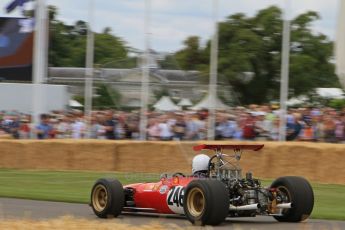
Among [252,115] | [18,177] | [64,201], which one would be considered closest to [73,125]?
[18,177]

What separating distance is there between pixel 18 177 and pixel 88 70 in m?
8.49

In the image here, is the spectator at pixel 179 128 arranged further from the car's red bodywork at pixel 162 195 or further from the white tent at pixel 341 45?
the white tent at pixel 341 45

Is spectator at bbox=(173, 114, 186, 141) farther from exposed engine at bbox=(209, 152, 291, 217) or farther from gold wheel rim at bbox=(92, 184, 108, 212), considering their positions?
exposed engine at bbox=(209, 152, 291, 217)

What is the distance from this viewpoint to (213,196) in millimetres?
9922

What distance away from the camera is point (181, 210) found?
10.8 meters

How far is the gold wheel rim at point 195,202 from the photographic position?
1029 centimetres

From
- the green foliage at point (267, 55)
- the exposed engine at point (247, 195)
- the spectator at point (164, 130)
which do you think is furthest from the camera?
the green foliage at point (267, 55)

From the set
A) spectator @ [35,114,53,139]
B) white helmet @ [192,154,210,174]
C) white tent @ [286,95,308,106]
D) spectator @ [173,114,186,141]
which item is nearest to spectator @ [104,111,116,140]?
spectator @ [35,114,53,139]

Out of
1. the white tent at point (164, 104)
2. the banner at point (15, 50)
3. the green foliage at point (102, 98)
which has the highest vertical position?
the banner at point (15, 50)

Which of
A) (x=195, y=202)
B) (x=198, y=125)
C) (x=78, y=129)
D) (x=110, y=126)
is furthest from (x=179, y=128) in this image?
(x=195, y=202)

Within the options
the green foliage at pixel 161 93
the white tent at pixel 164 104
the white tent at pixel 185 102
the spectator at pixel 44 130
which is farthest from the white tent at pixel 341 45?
the spectator at pixel 44 130

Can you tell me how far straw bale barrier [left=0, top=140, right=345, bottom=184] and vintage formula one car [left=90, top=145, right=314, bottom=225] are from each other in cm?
630

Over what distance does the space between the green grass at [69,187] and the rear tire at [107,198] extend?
1015 mm

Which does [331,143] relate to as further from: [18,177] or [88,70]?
[88,70]
